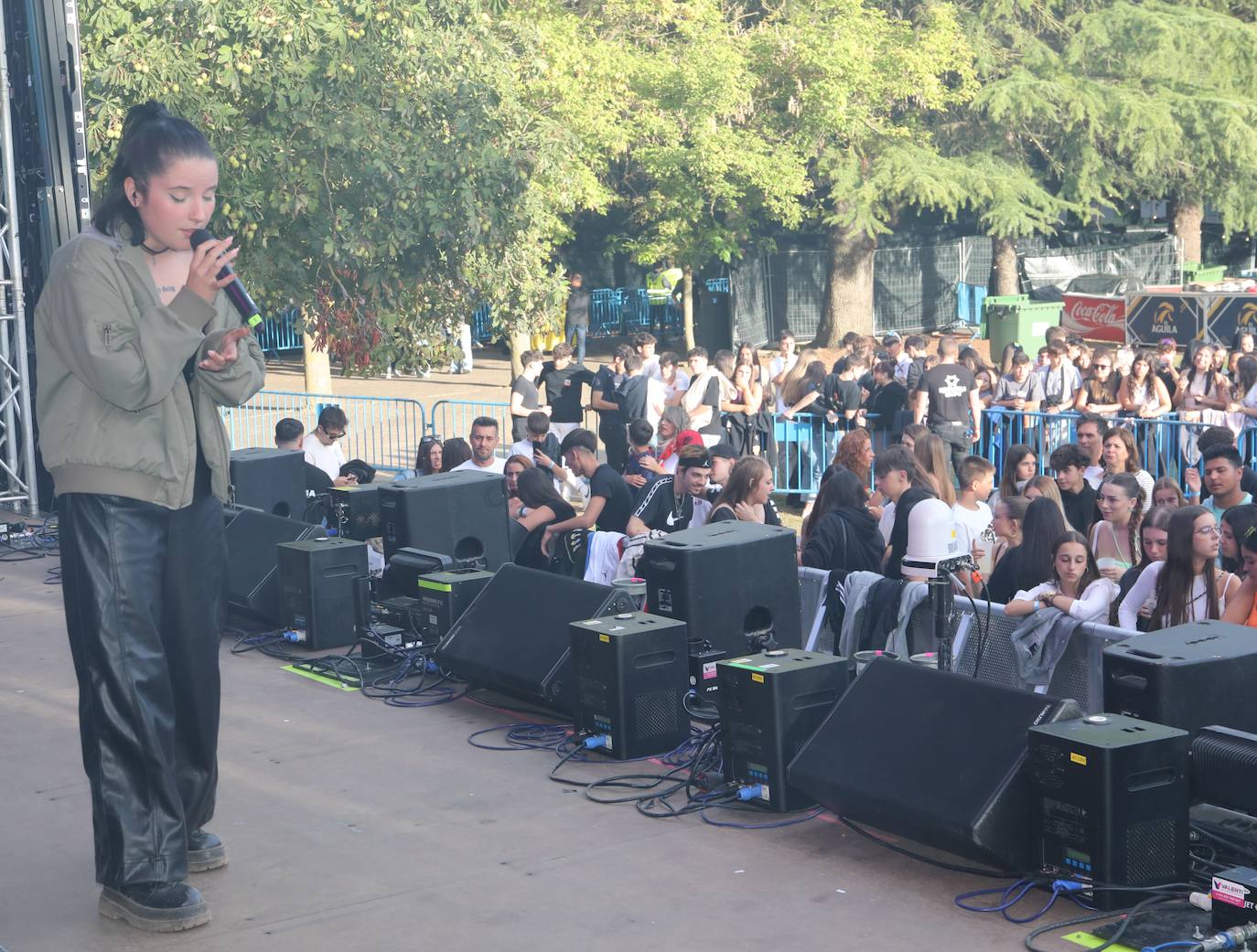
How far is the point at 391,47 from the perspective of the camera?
16.1 meters

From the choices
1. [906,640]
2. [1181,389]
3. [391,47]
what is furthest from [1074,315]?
[906,640]

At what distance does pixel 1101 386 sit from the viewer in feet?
50.3

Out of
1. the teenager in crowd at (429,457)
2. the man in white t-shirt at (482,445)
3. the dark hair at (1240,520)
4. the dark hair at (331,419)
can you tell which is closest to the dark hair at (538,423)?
the teenager in crowd at (429,457)

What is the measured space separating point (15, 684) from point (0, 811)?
Answer: 238 cm

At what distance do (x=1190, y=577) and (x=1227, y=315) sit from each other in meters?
18.2

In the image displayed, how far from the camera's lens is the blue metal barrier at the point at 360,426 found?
18.0 metres

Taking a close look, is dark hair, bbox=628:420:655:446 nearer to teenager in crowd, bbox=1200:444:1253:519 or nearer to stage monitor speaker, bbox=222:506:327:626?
stage monitor speaker, bbox=222:506:327:626

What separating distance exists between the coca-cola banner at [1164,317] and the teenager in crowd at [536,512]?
51.4 feet

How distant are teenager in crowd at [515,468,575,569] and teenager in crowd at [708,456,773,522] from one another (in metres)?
1.77

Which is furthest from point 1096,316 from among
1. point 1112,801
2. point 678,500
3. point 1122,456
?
point 1112,801

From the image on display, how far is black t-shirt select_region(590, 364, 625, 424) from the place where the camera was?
632 inches

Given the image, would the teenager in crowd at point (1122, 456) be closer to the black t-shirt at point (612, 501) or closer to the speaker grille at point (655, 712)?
the black t-shirt at point (612, 501)

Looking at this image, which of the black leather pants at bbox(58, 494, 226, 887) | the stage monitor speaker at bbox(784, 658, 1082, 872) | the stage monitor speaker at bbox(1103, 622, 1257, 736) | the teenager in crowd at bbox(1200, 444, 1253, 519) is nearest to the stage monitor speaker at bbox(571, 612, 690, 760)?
the stage monitor speaker at bbox(784, 658, 1082, 872)

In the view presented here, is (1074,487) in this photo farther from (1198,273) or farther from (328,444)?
(1198,273)
